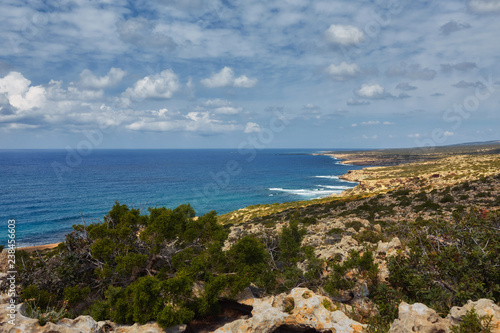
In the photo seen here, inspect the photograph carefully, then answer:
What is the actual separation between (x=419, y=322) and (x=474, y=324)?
1034 mm

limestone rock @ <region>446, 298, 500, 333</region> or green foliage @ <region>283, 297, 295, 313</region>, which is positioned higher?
limestone rock @ <region>446, 298, 500, 333</region>

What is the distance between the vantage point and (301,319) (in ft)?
25.2

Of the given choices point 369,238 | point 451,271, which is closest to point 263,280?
point 451,271

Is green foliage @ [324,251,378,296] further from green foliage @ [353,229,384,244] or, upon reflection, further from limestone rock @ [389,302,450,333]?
green foliage @ [353,229,384,244]

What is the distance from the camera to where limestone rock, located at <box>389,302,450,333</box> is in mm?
6195

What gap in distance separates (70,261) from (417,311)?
13.7 m

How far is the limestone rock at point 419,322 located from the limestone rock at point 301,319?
1026 millimetres

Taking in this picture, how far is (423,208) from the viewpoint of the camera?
2694 cm

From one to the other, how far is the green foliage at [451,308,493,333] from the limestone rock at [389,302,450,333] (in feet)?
1.12

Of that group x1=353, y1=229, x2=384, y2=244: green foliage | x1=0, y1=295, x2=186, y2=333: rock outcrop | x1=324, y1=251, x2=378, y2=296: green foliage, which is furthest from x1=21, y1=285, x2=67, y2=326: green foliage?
x1=353, y1=229, x2=384, y2=244: green foliage

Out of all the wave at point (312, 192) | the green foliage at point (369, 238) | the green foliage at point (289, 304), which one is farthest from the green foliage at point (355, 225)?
the wave at point (312, 192)

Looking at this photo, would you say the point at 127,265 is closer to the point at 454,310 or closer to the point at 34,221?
the point at 454,310

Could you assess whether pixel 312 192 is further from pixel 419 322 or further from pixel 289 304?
pixel 419 322

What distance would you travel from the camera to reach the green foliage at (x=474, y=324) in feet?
18.5
